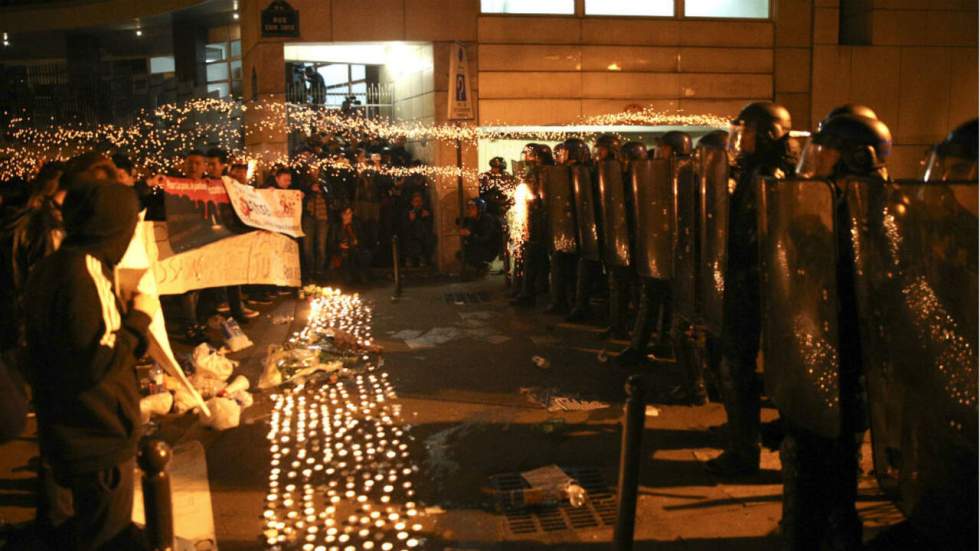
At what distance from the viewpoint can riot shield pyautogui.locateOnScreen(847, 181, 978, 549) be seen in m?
2.67

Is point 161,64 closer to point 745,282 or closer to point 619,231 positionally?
point 619,231

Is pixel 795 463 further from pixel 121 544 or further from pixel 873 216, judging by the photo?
pixel 121 544

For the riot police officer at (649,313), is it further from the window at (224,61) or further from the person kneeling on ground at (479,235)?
the window at (224,61)

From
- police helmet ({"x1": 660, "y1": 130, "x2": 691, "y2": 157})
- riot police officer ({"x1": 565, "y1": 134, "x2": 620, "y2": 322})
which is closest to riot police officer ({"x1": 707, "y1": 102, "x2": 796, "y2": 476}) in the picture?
police helmet ({"x1": 660, "y1": 130, "x2": 691, "y2": 157})

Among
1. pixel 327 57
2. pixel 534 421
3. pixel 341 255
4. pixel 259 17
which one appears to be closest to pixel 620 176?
pixel 534 421

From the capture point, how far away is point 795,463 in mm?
3756

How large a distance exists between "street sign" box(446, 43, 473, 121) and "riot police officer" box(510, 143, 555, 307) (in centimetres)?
387

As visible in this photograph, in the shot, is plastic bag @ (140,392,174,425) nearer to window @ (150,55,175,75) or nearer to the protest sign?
the protest sign

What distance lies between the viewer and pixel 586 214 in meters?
9.48

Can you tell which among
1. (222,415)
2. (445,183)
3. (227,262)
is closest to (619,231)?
(222,415)

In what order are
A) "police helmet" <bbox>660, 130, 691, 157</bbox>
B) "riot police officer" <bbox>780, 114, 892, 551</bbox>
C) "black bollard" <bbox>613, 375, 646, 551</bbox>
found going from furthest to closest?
"police helmet" <bbox>660, 130, 691, 157</bbox>, "black bollard" <bbox>613, 375, 646, 551</bbox>, "riot police officer" <bbox>780, 114, 892, 551</bbox>

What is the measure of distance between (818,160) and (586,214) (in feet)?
17.8

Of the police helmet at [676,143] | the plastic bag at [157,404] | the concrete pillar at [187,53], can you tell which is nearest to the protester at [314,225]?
the police helmet at [676,143]

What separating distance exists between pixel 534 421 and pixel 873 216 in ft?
12.3
